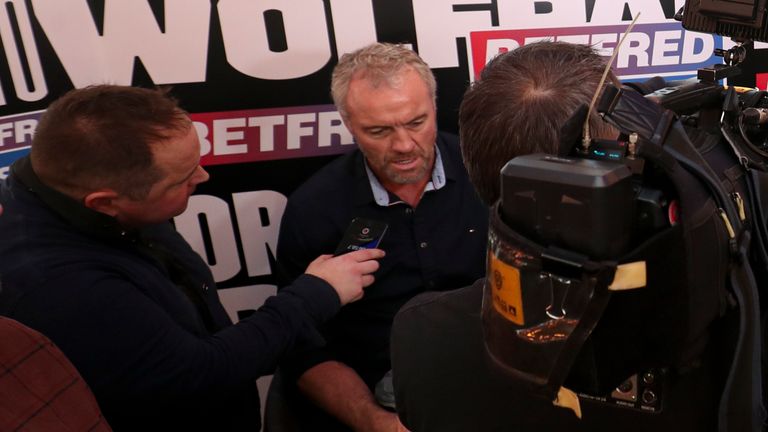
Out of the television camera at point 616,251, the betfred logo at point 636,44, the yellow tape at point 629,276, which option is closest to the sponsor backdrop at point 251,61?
the betfred logo at point 636,44

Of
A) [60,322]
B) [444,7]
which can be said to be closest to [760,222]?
[60,322]

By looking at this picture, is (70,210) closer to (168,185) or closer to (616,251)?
(168,185)

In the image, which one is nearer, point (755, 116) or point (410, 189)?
point (755, 116)

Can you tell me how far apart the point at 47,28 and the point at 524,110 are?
151cm

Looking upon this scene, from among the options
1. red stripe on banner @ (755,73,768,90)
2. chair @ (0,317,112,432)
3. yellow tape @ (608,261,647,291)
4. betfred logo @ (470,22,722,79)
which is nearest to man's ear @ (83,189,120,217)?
chair @ (0,317,112,432)

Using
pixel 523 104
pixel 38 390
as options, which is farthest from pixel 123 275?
pixel 523 104

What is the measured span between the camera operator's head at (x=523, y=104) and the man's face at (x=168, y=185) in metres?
Answer: 0.71

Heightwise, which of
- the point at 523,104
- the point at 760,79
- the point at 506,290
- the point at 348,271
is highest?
the point at 523,104

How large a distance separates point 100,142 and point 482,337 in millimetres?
810

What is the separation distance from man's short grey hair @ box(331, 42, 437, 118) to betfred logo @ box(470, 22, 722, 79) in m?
0.32

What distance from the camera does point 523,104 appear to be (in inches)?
34.4

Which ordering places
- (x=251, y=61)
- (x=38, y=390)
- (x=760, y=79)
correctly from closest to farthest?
1. (x=38, y=390)
2. (x=251, y=61)
3. (x=760, y=79)

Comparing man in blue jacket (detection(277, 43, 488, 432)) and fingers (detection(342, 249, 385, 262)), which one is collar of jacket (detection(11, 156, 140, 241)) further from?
man in blue jacket (detection(277, 43, 488, 432))

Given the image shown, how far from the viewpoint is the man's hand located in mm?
1624
